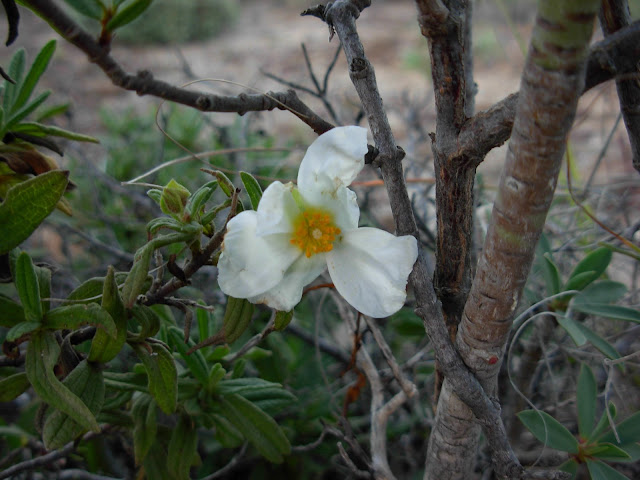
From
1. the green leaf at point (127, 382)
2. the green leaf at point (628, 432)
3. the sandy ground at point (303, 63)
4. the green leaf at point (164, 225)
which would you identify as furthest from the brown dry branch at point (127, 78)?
the sandy ground at point (303, 63)

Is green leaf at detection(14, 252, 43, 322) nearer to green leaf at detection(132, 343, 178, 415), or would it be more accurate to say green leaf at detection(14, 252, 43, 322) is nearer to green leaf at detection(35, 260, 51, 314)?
green leaf at detection(35, 260, 51, 314)

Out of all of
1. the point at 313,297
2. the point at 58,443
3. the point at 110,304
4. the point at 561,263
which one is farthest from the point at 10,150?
the point at 561,263

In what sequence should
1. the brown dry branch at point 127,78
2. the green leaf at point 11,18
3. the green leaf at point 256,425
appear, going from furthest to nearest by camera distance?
the green leaf at point 256,425, the green leaf at point 11,18, the brown dry branch at point 127,78

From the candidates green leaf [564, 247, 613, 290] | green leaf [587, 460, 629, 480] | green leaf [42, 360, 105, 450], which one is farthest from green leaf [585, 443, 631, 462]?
green leaf [42, 360, 105, 450]

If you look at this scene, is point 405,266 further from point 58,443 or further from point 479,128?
point 58,443

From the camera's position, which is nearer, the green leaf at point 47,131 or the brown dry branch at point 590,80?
the brown dry branch at point 590,80

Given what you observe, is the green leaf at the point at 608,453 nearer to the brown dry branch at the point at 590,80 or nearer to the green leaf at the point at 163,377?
the brown dry branch at the point at 590,80

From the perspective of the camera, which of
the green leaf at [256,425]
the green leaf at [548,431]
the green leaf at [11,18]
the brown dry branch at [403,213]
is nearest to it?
the green leaf at [11,18]
